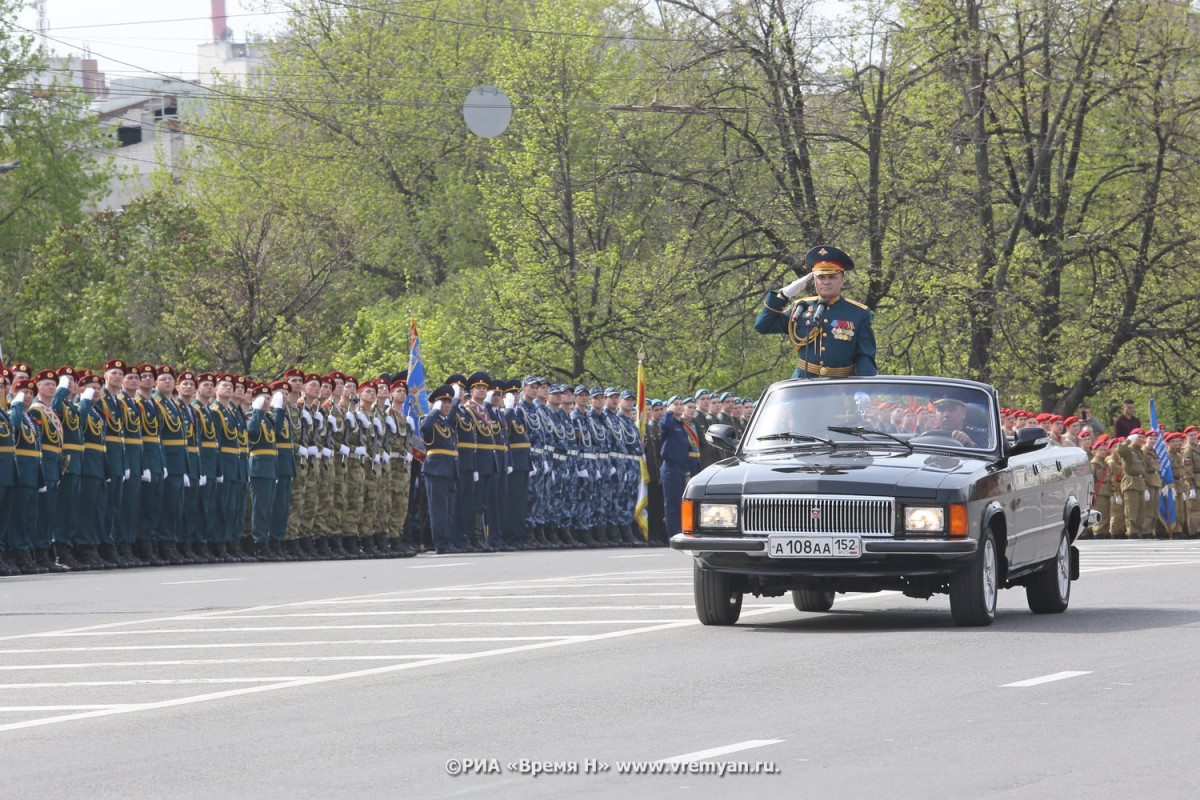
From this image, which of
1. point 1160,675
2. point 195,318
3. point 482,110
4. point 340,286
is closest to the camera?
point 1160,675

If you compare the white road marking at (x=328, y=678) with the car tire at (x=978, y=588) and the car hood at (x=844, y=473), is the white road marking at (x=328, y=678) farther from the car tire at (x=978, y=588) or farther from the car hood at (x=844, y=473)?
the car tire at (x=978, y=588)

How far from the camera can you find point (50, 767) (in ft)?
25.4

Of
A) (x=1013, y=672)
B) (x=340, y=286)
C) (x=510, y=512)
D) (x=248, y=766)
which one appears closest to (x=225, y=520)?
(x=510, y=512)

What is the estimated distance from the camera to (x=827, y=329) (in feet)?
49.8

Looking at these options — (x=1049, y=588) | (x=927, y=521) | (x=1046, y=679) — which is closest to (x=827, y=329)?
(x=1049, y=588)

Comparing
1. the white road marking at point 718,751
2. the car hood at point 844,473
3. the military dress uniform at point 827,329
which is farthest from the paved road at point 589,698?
the military dress uniform at point 827,329

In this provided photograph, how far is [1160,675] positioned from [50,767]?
590cm

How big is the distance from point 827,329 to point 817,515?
3.22 metres

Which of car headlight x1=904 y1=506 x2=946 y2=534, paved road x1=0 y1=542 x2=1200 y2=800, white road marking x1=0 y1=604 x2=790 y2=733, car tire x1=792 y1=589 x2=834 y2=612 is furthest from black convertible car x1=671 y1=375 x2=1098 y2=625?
car tire x1=792 y1=589 x2=834 y2=612

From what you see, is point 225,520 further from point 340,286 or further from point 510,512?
point 340,286

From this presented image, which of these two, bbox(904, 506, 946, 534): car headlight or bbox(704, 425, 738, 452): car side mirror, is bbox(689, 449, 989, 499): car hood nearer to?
bbox(904, 506, 946, 534): car headlight

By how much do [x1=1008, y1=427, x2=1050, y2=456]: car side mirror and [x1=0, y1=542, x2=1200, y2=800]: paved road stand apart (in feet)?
3.93

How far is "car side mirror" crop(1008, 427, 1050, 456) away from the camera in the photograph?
13.2m

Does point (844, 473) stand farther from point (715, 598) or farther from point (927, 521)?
point (715, 598)
